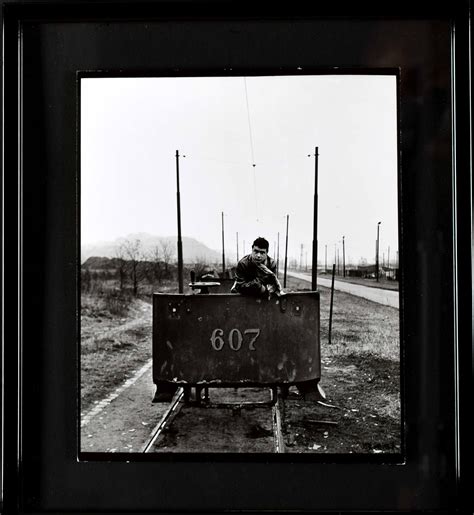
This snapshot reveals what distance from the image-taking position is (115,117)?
3.99ft

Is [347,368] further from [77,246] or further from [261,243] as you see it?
[77,246]

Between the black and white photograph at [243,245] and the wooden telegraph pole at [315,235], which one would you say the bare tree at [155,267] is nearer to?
the black and white photograph at [243,245]

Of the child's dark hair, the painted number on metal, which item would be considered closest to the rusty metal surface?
the painted number on metal

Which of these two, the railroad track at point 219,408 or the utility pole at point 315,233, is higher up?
the utility pole at point 315,233

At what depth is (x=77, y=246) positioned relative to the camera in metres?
1.21

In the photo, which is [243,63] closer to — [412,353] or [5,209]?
[5,209]

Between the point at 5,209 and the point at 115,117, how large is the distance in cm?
32

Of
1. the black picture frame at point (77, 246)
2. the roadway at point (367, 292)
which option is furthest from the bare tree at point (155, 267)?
the roadway at point (367, 292)

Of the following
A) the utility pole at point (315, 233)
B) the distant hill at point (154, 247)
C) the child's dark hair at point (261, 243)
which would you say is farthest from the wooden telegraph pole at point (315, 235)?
the distant hill at point (154, 247)

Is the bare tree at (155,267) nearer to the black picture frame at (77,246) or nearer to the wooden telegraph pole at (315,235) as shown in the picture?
the black picture frame at (77,246)

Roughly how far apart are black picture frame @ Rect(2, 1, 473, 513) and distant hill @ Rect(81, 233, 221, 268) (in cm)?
4

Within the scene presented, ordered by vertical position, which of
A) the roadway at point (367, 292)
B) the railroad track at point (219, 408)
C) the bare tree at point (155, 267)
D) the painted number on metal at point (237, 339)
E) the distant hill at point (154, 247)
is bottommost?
the railroad track at point (219, 408)

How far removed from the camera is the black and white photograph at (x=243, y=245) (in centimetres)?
120

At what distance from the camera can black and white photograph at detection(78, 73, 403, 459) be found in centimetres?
120
